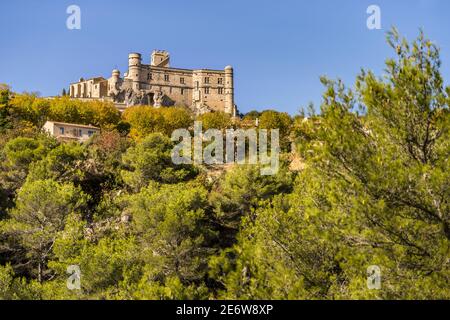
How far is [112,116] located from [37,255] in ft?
122

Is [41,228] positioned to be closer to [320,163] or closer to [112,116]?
[320,163]

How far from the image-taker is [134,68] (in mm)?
94625

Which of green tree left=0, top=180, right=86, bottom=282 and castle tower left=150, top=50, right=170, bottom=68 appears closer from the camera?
green tree left=0, top=180, right=86, bottom=282

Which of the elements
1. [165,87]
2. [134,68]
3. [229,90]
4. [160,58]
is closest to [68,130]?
[134,68]

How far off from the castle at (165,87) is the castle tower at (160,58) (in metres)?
4.36

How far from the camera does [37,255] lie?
2523 centimetres

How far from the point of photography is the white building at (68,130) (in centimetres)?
5057

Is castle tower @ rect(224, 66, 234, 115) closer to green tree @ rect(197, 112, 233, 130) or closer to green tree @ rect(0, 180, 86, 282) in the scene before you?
green tree @ rect(197, 112, 233, 130)

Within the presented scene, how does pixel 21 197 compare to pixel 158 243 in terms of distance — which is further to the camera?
pixel 21 197

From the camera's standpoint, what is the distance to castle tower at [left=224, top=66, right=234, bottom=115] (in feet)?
319

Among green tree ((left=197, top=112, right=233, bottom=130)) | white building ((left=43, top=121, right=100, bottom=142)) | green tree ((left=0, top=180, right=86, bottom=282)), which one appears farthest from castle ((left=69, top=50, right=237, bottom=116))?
green tree ((left=0, top=180, right=86, bottom=282))

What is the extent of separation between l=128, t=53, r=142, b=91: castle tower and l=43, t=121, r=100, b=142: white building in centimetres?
4089
